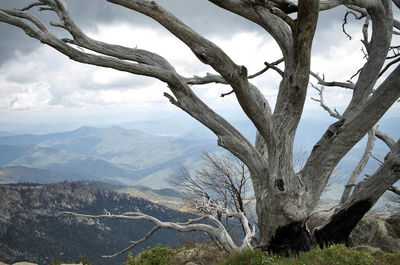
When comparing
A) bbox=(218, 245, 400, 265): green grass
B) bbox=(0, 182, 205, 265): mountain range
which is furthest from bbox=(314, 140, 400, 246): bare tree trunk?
bbox=(0, 182, 205, 265): mountain range

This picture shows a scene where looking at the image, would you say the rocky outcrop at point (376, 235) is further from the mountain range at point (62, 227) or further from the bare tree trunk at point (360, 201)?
the mountain range at point (62, 227)

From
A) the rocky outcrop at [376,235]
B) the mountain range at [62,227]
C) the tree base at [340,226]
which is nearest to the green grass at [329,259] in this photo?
the tree base at [340,226]

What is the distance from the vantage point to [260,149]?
6148 mm

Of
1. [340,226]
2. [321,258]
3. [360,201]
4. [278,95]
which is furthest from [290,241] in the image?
[278,95]

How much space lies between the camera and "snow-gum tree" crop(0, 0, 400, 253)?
4.17m

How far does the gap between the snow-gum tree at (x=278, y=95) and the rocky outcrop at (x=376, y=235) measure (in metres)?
6.29

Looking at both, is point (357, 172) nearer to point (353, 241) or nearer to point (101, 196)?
point (353, 241)

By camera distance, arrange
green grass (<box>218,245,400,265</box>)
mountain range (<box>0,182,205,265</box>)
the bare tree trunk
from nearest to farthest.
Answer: green grass (<box>218,245,400,265</box>) < the bare tree trunk < mountain range (<box>0,182,205,265</box>)

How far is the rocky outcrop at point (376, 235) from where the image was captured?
1048 cm

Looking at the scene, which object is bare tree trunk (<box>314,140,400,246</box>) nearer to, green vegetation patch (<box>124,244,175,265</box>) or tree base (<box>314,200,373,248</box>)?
tree base (<box>314,200,373,248</box>)

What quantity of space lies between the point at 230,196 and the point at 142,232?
581 feet

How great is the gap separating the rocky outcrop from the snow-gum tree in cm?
629

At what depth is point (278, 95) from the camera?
486 cm

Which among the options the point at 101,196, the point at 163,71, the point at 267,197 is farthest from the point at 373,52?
the point at 101,196
